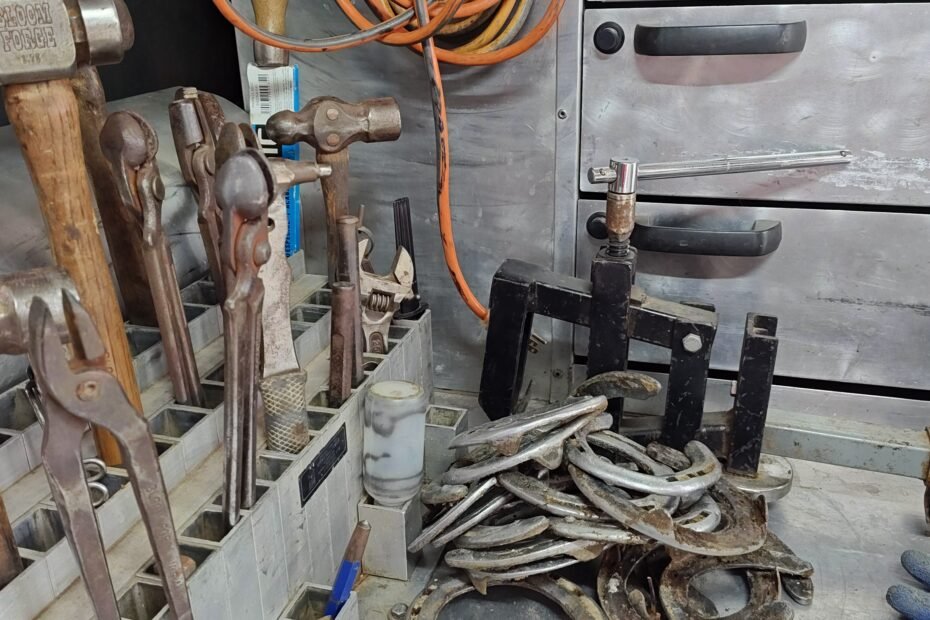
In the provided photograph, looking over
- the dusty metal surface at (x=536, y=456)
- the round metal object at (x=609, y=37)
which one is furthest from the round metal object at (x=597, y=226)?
the dusty metal surface at (x=536, y=456)

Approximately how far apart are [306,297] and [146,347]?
248 millimetres

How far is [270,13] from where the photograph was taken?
1.03 meters

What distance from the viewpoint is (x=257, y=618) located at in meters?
0.71

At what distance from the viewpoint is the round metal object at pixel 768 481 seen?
965mm

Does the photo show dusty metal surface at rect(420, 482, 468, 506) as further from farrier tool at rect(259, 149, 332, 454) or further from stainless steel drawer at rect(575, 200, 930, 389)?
stainless steel drawer at rect(575, 200, 930, 389)

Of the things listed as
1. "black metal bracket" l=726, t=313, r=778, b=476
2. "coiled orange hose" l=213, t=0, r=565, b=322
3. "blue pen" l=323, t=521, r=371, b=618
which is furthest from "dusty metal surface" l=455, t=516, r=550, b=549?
"coiled orange hose" l=213, t=0, r=565, b=322

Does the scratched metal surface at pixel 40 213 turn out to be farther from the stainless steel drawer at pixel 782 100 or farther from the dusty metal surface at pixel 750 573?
the dusty metal surface at pixel 750 573

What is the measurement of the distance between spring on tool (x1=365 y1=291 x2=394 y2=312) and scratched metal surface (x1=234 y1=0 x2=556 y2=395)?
22 centimetres

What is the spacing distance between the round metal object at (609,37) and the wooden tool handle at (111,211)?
1.93ft

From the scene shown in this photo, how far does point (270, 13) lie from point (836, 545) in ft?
3.25

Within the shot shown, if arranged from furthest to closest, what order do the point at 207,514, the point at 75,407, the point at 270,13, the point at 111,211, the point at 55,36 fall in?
1. the point at 270,13
2. the point at 111,211
3. the point at 207,514
4. the point at 55,36
5. the point at 75,407

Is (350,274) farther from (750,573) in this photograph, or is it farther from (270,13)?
(750,573)

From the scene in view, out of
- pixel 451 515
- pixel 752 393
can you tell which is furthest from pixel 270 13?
pixel 752 393

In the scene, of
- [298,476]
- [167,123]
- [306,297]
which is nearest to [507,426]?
[298,476]
